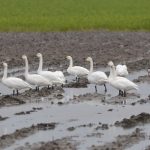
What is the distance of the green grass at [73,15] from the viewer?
48.8 metres

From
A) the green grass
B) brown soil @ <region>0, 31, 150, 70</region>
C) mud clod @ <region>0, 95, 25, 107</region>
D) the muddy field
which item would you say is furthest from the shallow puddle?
the green grass

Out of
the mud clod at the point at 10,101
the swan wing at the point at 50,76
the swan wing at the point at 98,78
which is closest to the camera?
the mud clod at the point at 10,101

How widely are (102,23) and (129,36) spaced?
695 centimetres

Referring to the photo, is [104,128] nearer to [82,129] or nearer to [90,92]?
[82,129]

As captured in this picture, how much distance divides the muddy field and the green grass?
15.4 metres

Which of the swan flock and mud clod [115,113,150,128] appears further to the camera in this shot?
the swan flock

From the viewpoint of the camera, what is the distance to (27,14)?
194 feet

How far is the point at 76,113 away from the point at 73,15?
41.2 m

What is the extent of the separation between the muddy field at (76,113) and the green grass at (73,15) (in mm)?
15445

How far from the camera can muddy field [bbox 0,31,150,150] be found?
541 inches

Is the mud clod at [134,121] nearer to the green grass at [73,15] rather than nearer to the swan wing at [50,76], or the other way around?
the swan wing at [50,76]

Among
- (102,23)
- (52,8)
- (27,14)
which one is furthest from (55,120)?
(52,8)

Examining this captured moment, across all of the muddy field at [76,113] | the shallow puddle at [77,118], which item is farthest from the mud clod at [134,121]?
the shallow puddle at [77,118]

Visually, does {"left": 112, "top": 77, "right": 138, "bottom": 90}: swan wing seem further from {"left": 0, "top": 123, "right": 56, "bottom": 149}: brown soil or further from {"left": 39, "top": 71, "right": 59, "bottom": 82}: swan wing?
{"left": 0, "top": 123, "right": 56, "bottom": 149}: brown soil
